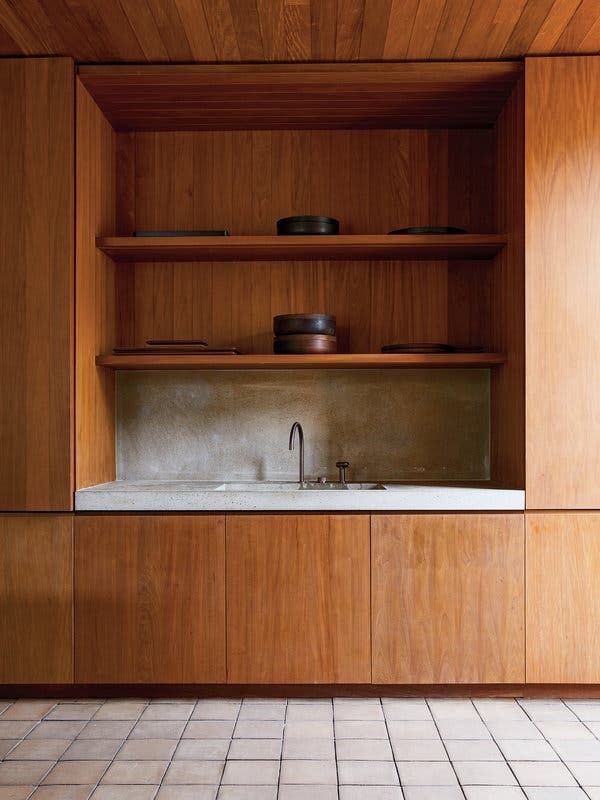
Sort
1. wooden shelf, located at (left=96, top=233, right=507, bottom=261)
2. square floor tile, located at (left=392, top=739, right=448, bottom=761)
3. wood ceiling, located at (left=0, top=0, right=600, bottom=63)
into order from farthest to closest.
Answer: wooden shelf, located at (left=96, top=233, right=507, bottom=261)
wood ceiling, located at (left=0, top=0, right=600, bottom=63)
square floor tile, located at (left=392, top=739, right=448, bottom=761)

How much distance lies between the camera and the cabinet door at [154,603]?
9.55 feet

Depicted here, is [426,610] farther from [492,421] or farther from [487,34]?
[487,34]

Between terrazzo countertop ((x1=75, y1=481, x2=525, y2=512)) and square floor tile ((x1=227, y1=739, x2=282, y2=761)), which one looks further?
terrazzo countertop ((x1=75, y1=481, x2=525, y2=512))

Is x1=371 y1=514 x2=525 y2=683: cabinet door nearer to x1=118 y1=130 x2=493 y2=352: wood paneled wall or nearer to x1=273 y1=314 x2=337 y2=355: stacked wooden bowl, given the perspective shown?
x1=273 y1=314 x2=337 y2=355: stacked wooden bowl

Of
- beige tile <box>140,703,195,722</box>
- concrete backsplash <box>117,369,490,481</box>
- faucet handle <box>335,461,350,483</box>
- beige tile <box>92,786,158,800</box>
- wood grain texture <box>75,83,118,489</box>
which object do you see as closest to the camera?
beige tile <box>92,786,158,800</box>

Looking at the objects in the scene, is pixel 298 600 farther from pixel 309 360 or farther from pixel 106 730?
pixel 309 360

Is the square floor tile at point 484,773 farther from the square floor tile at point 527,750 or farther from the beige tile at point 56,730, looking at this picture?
the beige tile at point 56,730

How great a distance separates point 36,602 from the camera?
9.59 ft

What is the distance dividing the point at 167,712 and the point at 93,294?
175 centimetres

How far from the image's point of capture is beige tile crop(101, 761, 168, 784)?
7.54 ft

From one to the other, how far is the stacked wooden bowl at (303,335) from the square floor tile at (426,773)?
1664 mm

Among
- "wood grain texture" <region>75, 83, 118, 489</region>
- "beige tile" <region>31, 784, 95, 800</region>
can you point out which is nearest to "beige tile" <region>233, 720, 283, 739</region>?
"beige tile" <region>31, 784, 95, 800</region>

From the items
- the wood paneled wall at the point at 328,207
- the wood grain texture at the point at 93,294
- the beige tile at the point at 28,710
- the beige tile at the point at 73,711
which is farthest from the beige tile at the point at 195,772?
the wood paneled wall at the point at 328,207

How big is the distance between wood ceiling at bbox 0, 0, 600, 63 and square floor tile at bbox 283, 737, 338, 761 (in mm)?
2595
